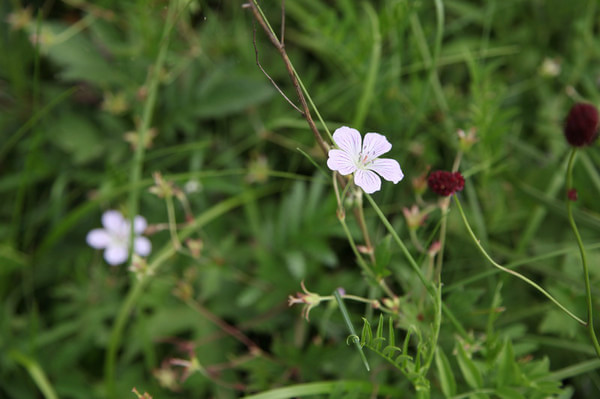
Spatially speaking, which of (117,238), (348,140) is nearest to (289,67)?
(348,140)

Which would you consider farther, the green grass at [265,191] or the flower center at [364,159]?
the green grass at [265,191]

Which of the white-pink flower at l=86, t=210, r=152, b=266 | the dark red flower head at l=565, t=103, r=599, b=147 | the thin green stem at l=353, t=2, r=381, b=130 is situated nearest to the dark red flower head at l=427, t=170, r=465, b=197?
the dark red flower head at l=565, t=103, r=599, b=147

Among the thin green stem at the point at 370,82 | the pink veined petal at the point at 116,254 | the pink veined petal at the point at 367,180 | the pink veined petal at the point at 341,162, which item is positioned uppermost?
the thin green stem at the point at 370,82

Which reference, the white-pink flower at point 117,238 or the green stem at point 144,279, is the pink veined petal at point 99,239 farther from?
the green stem at point 144,279

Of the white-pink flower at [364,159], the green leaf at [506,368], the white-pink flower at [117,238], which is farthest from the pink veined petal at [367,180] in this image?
the white-pink flower at [117,238]

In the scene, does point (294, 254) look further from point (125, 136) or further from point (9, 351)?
point (9, 351)

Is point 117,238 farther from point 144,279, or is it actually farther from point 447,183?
point 447,183

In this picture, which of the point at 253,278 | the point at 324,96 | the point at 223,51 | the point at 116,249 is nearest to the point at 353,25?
the point at 324,96

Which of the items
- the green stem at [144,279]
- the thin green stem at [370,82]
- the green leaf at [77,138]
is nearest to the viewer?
the green stem at [144,279]
